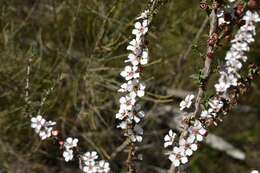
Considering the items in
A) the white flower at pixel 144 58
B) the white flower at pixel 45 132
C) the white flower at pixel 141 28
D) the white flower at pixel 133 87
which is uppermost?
the white flower at pixel 141 28

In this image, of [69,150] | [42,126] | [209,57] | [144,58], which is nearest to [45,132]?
[42,126]

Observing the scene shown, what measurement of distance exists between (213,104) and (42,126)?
2.74 feet

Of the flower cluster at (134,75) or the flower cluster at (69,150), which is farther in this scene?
the flower cluster at (69,150)

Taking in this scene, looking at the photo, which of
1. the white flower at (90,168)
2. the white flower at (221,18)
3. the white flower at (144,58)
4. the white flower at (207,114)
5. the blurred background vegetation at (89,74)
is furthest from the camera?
the blurred background vegetation at (89,74)

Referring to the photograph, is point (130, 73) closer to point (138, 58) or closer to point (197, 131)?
point (138, 58)

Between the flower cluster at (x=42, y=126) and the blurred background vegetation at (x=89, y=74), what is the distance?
111cm

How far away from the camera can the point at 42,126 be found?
8.38 feet

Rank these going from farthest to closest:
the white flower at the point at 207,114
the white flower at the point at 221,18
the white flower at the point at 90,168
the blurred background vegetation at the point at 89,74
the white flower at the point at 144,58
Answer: the blurred background vegetation at the point at 89,74 < the white flower at the point at 90,168 < the white flower at the point at 207,114 < the white flower at the point at 144,58 < the white flower at the point at 221,18

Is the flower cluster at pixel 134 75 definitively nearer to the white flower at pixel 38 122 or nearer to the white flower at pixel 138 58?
the white flower at pixel 138 58

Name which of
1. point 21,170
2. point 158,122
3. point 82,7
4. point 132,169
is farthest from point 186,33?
point 132,169

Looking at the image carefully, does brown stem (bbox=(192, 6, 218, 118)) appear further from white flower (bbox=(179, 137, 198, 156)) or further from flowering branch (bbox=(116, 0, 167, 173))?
flowering branch (bbox=(116, 0, 167, 173))

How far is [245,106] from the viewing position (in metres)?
6.03

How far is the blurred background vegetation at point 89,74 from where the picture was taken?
4102 millimetres

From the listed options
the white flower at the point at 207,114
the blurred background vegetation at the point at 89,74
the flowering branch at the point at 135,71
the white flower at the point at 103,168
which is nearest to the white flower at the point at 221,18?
the flowering branch at the point at 135,71
